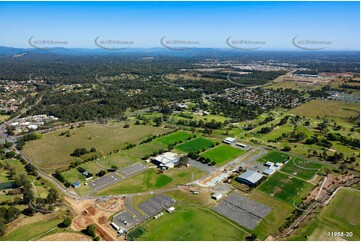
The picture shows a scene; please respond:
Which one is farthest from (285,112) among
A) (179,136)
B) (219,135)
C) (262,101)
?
(179,136)

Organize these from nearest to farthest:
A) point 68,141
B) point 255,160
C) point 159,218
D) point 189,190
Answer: point 159,218, point 189,190, point 255,160, point 68,141

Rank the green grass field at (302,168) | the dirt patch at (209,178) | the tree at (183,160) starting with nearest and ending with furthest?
the dirt patch at (209,178)
the green grass field at (302,168)
the tree at (183,160)

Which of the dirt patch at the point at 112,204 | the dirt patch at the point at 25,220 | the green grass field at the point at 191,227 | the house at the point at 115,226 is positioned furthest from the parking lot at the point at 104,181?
the green grass field at the point at 191,227

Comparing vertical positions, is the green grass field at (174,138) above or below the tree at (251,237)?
above

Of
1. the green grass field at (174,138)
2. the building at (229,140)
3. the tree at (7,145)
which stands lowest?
the tree at (7,145)

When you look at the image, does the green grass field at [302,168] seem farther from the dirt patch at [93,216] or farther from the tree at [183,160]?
the dirt patch at [93,216]

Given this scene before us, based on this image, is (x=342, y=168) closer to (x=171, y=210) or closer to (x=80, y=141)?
(x=171, y=210)

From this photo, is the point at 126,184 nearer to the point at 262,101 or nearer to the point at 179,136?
the point at 179,136
